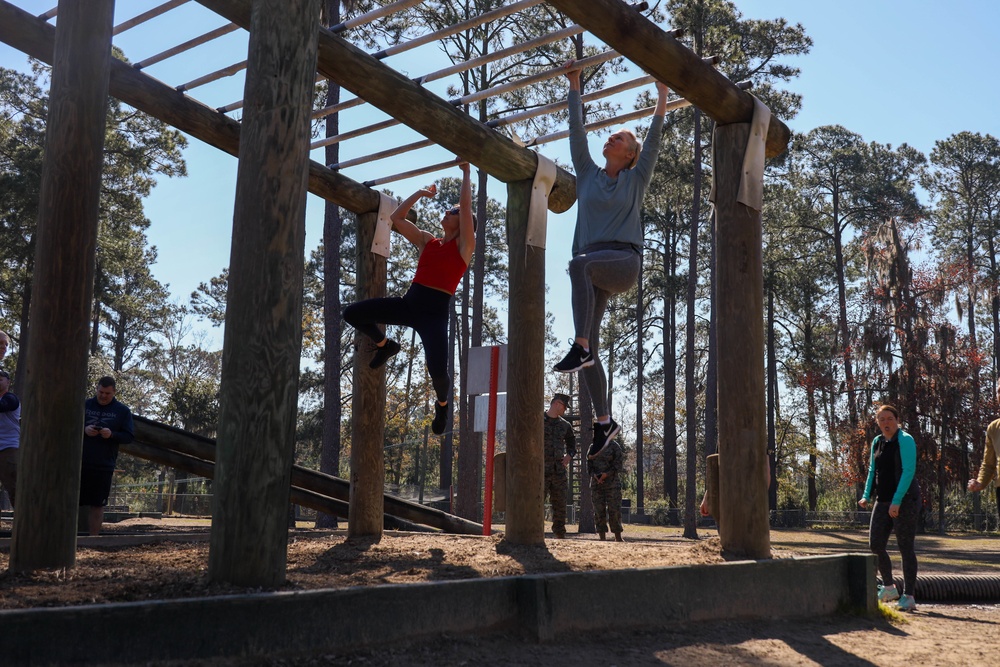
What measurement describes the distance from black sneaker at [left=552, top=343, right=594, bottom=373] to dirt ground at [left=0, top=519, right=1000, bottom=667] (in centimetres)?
124

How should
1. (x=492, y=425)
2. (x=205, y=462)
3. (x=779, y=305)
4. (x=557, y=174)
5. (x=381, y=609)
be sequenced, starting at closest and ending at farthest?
(x=381, y=609) → (x=557, y=174) → (x=492, y=425) → (x=205, y=462) → (x=779, y=305)

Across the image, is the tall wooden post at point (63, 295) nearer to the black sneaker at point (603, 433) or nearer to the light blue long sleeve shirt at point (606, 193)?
the light blue long sleeve shirt at point (606, 193)

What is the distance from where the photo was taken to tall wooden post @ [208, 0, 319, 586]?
425cm

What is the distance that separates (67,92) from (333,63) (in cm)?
167

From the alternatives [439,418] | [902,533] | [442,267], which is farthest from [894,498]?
[442,267]

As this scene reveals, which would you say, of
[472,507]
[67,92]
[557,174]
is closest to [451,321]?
[472,507]

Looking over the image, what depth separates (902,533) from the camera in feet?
25.7

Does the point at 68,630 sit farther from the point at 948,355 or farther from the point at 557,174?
the point at 948,355

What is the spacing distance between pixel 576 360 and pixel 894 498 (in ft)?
11.9

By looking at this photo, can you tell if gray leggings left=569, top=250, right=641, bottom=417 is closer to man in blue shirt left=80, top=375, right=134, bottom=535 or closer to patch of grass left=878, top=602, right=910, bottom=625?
patch of grass left=878, top=602, right=910, bottom=625

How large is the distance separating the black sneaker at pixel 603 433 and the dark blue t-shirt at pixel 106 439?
163 inches

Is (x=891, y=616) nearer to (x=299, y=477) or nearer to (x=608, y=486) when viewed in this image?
(x=608, y=486)

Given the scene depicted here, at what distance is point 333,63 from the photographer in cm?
620

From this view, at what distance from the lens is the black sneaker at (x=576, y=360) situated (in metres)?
5.84
